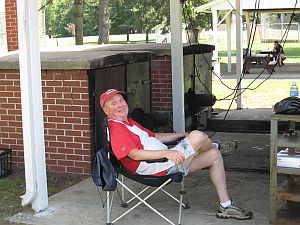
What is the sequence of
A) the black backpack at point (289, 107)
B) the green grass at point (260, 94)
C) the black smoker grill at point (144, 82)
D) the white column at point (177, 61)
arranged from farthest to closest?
the green grass at point (260, 94)
the white column at point (177, 61)
the black smoker grill at point (144, 82)
the black backpack at point (289, 107)

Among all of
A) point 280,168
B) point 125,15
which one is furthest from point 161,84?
point 125,15

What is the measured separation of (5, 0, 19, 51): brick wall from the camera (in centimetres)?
1006

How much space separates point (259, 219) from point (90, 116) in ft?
7.93

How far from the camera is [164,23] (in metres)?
48.7

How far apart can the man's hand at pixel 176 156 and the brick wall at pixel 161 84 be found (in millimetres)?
4419

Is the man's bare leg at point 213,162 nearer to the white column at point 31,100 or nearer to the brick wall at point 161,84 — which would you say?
the white column at point 31,100

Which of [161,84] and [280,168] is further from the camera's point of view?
[161,84]

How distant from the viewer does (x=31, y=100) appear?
4855 mm

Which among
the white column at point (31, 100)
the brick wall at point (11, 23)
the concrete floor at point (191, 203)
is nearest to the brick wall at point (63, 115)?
the concrete floor at point (191, 203)

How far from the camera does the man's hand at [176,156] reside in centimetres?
414

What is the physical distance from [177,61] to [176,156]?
3.01 meters

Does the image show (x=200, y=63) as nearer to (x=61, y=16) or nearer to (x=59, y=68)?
(x=59, y=68)

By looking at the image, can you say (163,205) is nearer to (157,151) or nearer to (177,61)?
(157,151)

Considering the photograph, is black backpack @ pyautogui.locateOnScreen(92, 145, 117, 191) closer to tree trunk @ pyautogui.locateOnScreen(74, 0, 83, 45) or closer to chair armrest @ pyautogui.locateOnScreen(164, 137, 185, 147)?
chair armrest @ pyautogui.locateOnScreen(164, 137, 185, 147)
